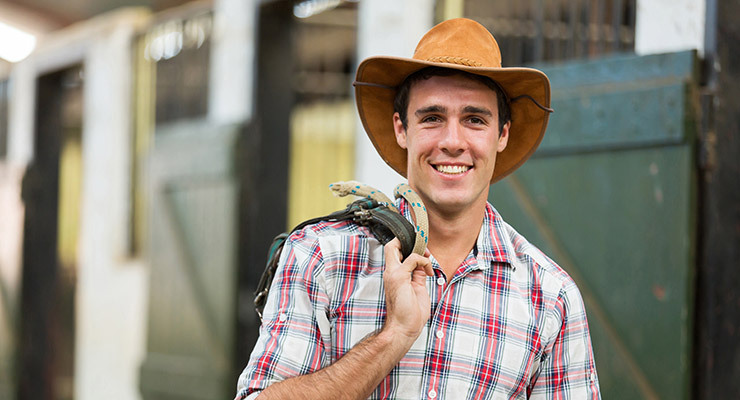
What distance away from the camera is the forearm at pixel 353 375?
1.74m

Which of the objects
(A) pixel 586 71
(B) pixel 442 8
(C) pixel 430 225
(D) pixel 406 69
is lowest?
(C) pixel 430 225

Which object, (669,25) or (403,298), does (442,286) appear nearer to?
(403,298)

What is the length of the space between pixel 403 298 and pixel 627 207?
6.24ft

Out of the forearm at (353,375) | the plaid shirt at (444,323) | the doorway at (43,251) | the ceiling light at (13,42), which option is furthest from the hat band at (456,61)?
the ceiling light at (13,42)

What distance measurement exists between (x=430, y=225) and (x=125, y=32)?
5.41 meters

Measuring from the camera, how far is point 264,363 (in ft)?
5.88

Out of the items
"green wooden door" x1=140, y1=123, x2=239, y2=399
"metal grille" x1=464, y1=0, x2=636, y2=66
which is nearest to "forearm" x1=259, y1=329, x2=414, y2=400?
"metal grille" x1=464, y1=0, x2=636, y2=66

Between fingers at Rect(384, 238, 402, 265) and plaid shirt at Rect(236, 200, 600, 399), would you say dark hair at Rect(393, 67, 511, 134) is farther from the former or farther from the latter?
fingers at Rect(384, 238, 402, 265)

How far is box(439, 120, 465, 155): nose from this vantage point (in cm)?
195

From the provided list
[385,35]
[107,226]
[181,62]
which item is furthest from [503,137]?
[107,226]

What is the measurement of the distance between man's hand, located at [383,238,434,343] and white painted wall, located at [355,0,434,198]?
105 inches

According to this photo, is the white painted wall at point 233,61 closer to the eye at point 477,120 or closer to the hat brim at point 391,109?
the hat brim at point 391,109

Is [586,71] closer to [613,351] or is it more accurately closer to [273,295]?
[613,351]

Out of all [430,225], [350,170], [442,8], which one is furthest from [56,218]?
[430,225]
